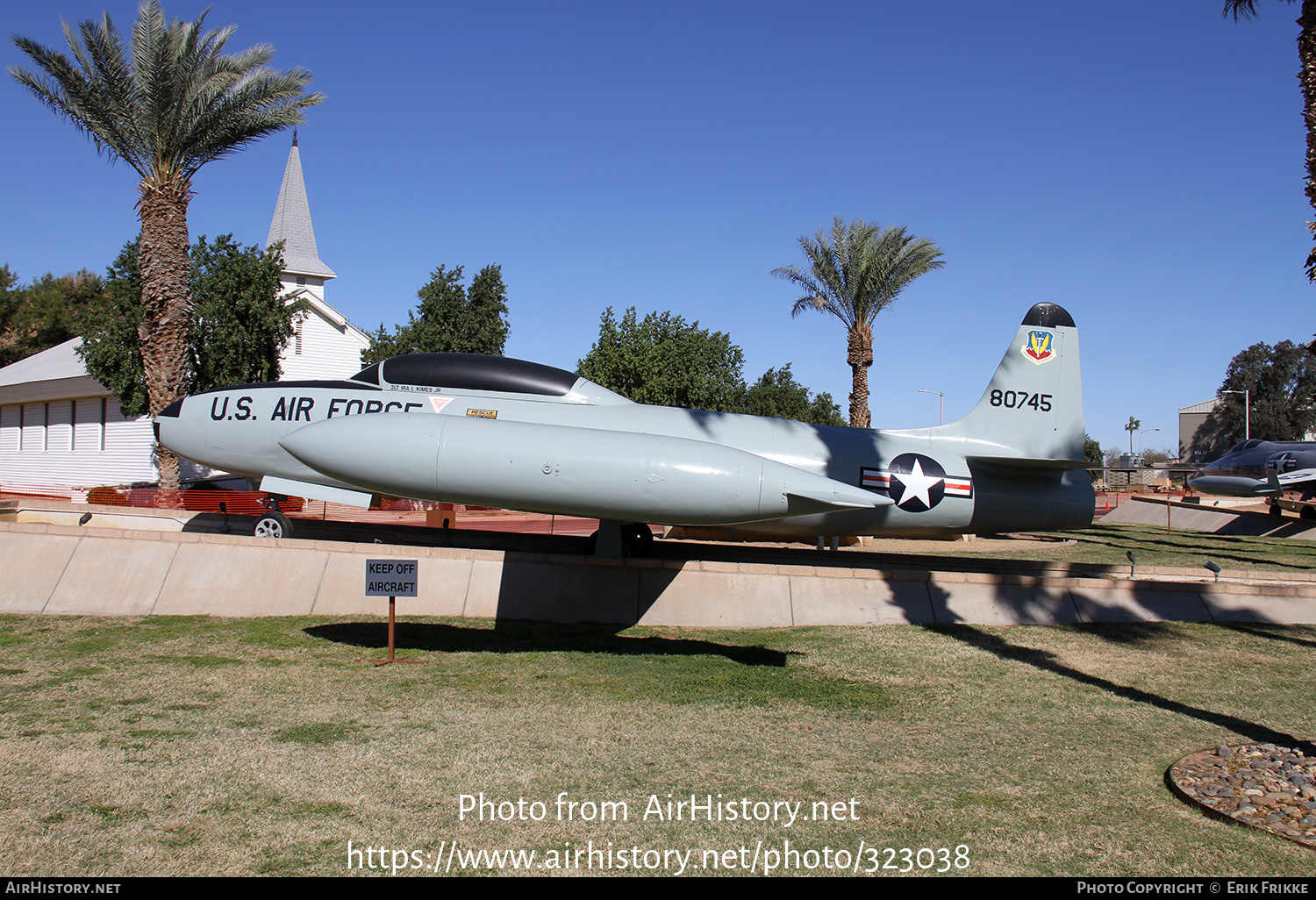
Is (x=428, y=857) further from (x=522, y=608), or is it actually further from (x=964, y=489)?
(x=964, y=489)

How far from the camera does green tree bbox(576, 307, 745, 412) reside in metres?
36.2

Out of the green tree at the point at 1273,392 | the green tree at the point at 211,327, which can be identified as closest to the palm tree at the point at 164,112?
the green tree at the point at 211,327

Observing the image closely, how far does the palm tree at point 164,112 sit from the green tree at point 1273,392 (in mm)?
100190

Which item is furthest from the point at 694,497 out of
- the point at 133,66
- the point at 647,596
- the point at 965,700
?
the point at 133,66

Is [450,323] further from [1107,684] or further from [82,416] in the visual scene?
[1107,684]

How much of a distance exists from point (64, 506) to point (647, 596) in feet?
43.5

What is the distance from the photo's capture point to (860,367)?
1164 inches

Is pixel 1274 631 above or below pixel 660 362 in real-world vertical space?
below

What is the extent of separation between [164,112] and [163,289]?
4472mm

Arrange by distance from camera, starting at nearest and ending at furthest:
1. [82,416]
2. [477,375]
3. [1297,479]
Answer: [477,375], [1297,479], [82,416]

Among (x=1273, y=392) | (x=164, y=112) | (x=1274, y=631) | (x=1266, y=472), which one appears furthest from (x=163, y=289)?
(x=1273, y=392)

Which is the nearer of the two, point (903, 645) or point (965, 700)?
point (965, 700)

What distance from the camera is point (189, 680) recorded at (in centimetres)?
773

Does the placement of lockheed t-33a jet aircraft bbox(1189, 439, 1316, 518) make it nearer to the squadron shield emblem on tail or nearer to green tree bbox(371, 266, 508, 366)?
the squadron shield emblem on tail
